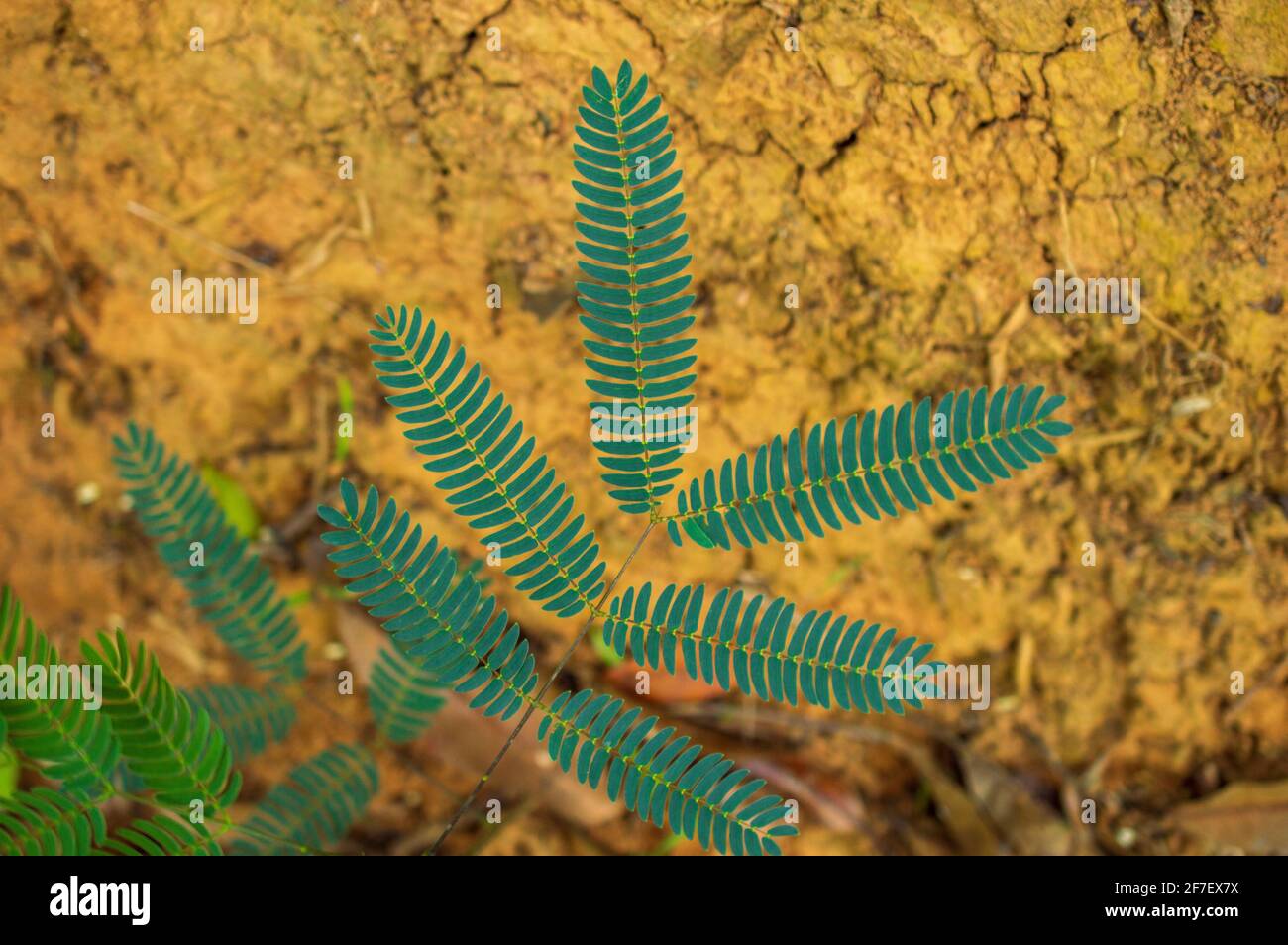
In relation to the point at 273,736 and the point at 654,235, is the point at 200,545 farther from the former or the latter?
the point at 654,235

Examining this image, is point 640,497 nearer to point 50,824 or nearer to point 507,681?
point 507,681

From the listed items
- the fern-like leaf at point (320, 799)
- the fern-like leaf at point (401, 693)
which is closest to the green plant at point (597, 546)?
the fern-like leaf at point (320, 799)

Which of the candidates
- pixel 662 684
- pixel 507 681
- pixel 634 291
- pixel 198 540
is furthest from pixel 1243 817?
pixel 198 540

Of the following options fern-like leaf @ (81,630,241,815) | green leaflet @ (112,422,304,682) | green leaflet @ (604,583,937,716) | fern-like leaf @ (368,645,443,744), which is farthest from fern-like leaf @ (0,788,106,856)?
green leaflet @ (604,583,937,716)

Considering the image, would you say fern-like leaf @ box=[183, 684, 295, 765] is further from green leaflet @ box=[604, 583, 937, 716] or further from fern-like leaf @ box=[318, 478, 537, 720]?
green leaflet @ box=[604, 583, 937, 716]

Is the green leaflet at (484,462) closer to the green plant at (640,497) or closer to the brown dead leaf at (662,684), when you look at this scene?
the green plant at (640,497)
